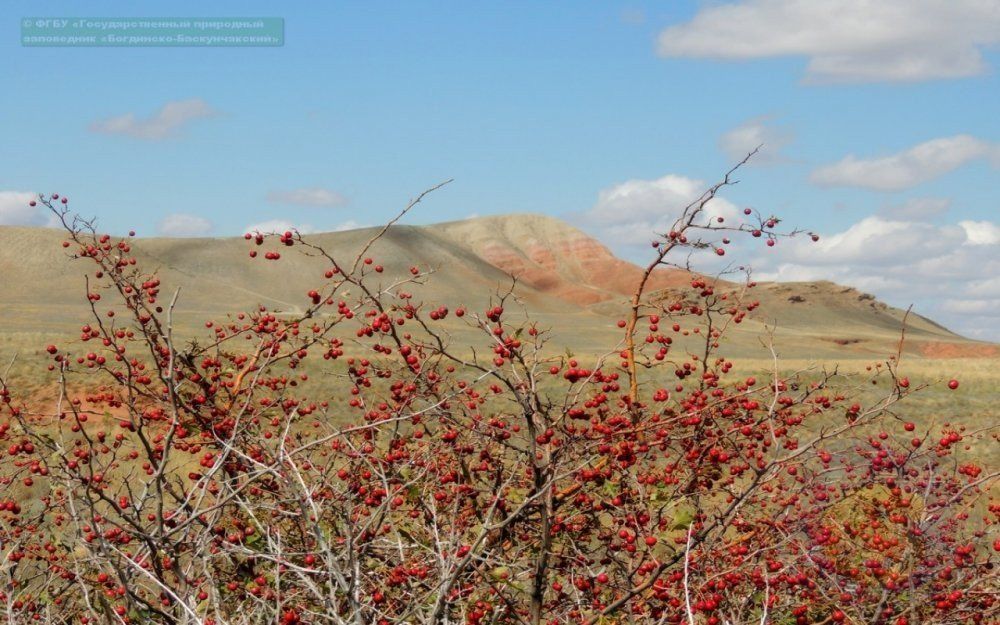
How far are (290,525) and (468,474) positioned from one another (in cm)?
196

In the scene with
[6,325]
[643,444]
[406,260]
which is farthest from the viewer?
[406,260]

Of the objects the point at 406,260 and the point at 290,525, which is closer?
the point at 290,525

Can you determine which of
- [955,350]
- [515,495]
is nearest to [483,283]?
[955,350]

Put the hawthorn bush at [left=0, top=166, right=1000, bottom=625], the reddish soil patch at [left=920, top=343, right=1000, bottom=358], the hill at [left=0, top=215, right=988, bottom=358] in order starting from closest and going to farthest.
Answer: the hawthorn bush at [left=0, top=166, right=1000, bottom=625] < the hill at [left=0, top=215, right=988, bottom=358] < the reddish soil patch at [left=920, top=343, right=1000, bottom=358]

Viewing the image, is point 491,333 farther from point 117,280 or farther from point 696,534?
point 117,280

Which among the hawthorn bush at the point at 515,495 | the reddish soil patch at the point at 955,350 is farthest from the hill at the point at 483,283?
the hawthorn bush at the point at 515,495

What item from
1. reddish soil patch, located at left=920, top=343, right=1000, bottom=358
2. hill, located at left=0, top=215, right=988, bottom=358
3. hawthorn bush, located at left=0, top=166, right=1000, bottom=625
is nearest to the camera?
hawthorn bush, located at left=0, top=166, right=1000, bottom=625

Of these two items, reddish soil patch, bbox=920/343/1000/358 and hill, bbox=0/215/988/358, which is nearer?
hill, bbox=0/215/988/358

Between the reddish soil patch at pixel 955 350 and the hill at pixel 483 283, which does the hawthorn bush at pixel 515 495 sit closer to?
the hill at pixel 483 283

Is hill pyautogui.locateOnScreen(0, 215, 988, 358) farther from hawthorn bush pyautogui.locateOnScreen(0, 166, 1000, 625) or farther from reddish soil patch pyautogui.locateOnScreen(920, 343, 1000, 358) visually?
hawthorn bush pyautogui.locateOnScreen(0, 166, 1000, 625)

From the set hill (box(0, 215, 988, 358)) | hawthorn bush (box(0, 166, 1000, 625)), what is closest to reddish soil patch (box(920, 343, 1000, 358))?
hill (box(0, 215, 988, 358))

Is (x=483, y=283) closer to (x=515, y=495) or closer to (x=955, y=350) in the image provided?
(x=955, y=350)

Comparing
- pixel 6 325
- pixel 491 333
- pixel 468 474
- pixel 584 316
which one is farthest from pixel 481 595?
pixel 584 316

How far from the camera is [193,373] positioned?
20.6ft
